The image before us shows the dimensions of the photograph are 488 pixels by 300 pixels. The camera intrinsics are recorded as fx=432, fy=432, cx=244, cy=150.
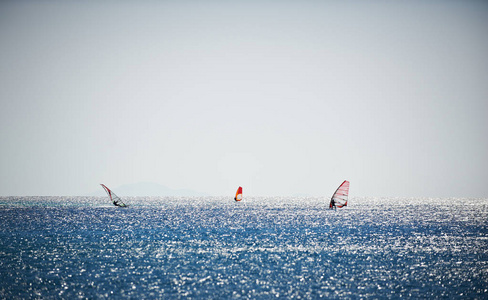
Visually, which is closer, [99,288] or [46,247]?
[99,288]

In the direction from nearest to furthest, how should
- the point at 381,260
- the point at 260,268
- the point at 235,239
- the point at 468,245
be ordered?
the point at 260,268 → the point at 381,260 → the point at 468,245 → the point at 235,239

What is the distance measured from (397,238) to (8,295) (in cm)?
5729

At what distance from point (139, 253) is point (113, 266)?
8.99 meters

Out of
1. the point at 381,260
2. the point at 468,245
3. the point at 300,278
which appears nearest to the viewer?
the point at 300,278

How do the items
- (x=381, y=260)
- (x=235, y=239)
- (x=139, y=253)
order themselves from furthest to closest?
1. (x=235, y=239)
2. (x=139, y=253)
3. (x=381, y=260)

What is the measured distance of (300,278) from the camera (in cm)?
3844

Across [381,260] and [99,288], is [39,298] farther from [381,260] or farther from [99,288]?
[381,260]

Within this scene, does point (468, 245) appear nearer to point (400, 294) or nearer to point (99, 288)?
point (400, 294)

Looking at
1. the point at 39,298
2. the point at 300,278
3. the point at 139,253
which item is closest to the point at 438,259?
the point at 300,278

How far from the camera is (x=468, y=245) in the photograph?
197ft

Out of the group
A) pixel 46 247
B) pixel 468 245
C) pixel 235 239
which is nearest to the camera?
pixel 46 247

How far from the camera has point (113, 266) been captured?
142 feet

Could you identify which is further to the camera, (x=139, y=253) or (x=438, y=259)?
(x=139, y=253)

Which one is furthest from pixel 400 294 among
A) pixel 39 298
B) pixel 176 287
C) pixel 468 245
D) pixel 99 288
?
pixel 468 245
